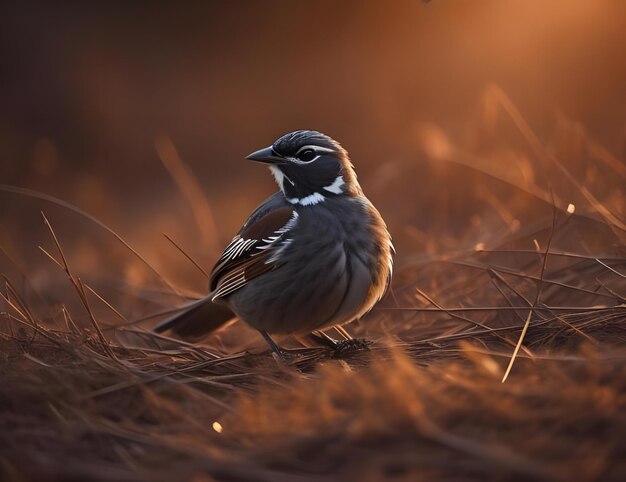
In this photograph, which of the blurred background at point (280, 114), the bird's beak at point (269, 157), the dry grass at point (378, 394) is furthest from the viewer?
the blurred background at point (280, 114)

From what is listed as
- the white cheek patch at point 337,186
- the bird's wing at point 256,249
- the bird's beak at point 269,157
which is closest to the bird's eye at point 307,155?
the bird's beak at point 269,157

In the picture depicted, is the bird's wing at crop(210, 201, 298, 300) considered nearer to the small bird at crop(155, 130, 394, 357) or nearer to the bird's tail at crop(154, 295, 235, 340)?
the small bird at crop(155, 130, 394, 357)

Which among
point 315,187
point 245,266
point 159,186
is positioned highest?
point 315,187

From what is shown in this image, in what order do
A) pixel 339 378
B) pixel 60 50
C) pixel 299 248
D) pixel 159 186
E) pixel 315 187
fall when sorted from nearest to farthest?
pixel 339 378 → pixel 299 248 → pixel 315 187 → pixel 159 186 → pixel 60 50

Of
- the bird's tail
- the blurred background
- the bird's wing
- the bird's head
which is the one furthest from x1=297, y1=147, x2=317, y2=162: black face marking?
the blurred background

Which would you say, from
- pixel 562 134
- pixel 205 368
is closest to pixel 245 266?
pixel 205 368

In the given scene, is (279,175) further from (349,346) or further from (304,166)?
(349,346)

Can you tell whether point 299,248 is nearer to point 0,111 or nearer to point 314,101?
point 314,101

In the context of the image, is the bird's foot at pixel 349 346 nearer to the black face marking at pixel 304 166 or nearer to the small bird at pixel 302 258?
the small bird at pixel 302 258

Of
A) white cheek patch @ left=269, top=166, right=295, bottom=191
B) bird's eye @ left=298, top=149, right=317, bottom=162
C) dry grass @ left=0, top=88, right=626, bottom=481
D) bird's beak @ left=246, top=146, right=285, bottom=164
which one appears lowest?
dry grass @ left=0, top=88, right=626, bottom=481
